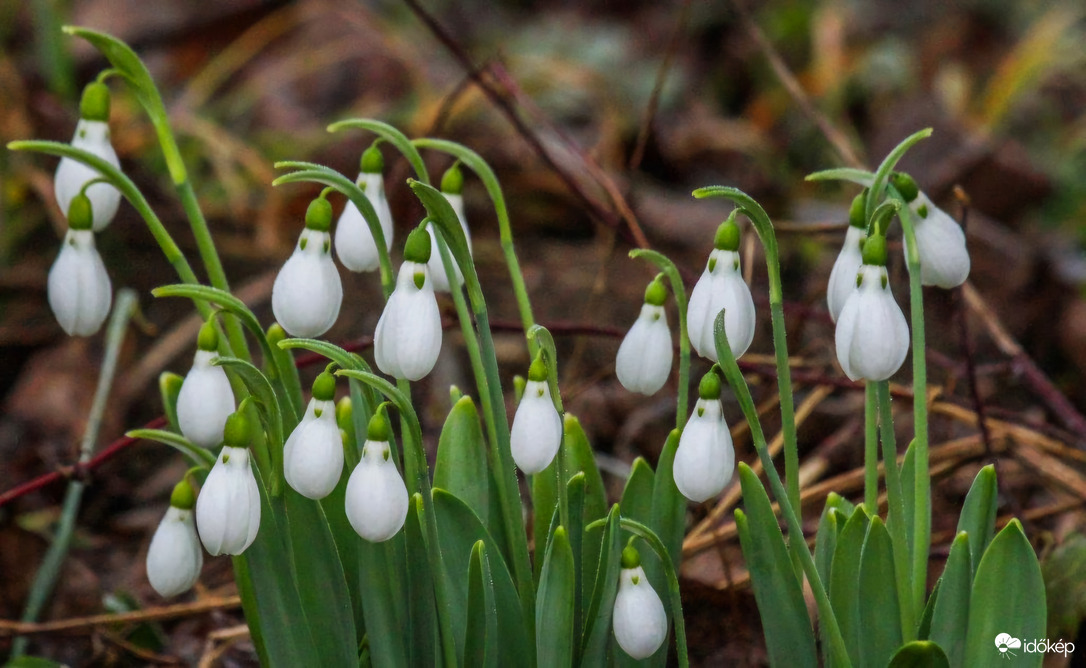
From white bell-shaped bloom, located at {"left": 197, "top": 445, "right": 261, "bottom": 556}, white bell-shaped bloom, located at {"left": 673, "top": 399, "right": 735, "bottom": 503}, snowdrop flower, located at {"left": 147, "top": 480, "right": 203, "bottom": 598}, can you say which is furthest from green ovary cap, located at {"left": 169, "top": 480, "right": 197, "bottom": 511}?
white bell-shaped bloom, located at {"left": 673, "top": 399, "right": 735, "bottom": 503}

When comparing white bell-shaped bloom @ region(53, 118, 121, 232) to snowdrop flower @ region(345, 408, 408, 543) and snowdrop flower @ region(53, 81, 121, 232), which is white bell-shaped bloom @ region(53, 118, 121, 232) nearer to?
snowdrop flower @ region(53, 81, 121, 232)

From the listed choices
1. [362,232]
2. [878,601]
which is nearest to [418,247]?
[362,232]

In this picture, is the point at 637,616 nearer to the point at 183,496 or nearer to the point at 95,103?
the point at 183,496

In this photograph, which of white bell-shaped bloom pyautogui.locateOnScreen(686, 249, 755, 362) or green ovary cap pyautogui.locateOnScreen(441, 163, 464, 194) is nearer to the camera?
white bell-shaped bloom pyautogui.locateOnScreen(686, 249, 755, 362)

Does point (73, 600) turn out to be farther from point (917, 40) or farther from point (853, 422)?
point (917, 40)

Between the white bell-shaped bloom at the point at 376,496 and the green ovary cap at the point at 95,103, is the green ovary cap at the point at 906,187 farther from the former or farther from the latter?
the green ovary cap at the point at 95,103

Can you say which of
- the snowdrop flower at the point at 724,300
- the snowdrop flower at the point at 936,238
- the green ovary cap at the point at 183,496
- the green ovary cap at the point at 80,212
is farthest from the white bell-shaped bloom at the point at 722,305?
the green ovary cap at the point at 80,212
